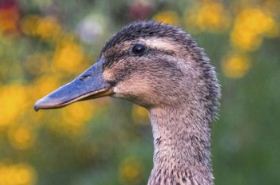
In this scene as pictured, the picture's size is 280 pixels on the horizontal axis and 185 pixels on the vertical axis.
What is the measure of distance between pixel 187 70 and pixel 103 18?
307 centimetres

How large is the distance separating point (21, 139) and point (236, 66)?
1.51m

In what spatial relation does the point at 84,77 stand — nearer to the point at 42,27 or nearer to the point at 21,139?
the point at 21,139

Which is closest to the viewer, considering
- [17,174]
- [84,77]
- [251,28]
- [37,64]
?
[84,77]

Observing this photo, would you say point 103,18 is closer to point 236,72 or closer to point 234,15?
point 236,72

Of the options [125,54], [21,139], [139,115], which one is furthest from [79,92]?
[139,115]

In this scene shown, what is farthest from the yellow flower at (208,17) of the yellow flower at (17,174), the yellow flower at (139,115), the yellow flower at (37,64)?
A: the yellow flower at (17,174)

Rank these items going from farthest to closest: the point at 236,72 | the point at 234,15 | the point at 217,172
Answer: the point at 234,15 < the point at 236,72 < the point at 217,172

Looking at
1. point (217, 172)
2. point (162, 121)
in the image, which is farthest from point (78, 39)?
point (162, 121)

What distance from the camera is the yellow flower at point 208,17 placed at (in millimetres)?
8562

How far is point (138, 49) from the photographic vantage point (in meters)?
5.00

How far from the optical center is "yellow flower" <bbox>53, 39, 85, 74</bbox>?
8.68m

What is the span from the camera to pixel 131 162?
25.0ft

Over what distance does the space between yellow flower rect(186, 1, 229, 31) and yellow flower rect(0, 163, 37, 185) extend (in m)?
1.56

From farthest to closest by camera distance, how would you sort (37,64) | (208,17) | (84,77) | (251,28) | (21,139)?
1. (37,64)
2. (208,17)
3. (251,28)
4. (21,139)
5. (84,77)
